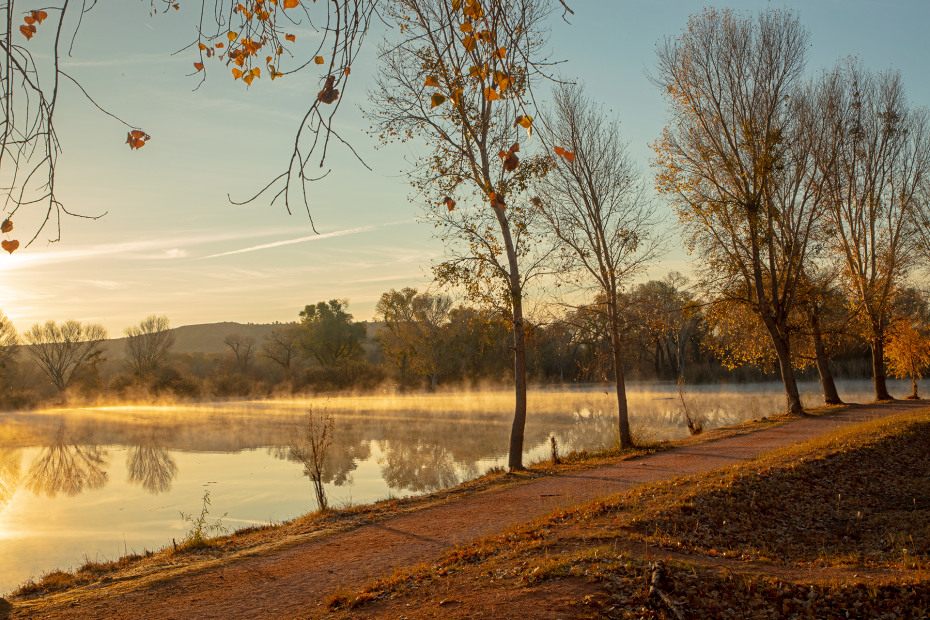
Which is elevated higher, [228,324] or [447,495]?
[228,324]

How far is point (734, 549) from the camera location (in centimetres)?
691

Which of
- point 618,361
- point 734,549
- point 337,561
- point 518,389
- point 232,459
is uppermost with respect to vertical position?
point 618,361

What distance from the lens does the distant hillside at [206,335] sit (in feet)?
422

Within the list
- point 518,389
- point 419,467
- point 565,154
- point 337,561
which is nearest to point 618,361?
point 518,389

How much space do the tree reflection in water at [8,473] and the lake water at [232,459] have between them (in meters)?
0.06

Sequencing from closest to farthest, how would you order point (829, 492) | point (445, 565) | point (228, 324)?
point (445, 565), point (829, 492), point (228, 324)

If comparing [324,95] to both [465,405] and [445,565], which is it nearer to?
[445,565]

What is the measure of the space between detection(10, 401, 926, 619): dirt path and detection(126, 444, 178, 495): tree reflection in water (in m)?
10.7

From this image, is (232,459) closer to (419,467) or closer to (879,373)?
(419,467)

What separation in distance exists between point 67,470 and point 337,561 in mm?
18401

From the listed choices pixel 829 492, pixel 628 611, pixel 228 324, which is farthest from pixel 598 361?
pixel 228 324

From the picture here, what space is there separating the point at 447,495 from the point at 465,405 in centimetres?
2900

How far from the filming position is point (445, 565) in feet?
21.2

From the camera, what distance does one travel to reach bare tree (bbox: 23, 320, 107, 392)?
198 feet
